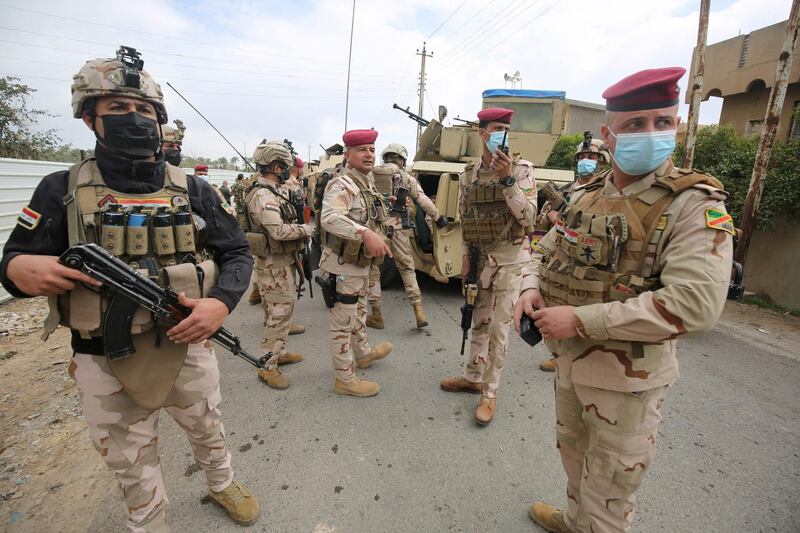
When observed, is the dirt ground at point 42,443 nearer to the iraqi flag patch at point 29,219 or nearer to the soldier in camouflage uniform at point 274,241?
the soldier in camouflage uniform at point 274,241

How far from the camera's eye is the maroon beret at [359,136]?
9.12 feet

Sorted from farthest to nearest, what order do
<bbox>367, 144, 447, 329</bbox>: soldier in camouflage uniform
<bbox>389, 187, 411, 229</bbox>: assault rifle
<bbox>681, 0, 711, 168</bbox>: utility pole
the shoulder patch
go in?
<bbox>681, 0, 711, 168</bbox>: utility pole → <bbox>389, 187, 411, 229</bbox>: assault rifle → <bbox>367, 144, 447, 329</bbox>: soldier in camouflage uniform → the shoulder patch

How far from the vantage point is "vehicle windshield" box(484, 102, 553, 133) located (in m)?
6.42

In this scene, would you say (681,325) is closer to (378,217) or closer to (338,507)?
(338,507)

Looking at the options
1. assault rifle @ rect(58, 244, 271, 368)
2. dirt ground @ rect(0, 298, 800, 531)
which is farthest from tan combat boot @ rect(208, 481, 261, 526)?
assault rifle @ rect(58, 244, 271, 368)

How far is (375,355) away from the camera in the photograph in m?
3.38

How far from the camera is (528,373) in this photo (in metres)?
3.26

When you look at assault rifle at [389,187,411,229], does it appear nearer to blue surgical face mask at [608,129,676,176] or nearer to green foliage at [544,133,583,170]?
blue surgical face mask at [608,129,676,176]

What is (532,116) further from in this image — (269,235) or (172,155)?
(172,155)

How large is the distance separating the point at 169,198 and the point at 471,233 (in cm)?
190

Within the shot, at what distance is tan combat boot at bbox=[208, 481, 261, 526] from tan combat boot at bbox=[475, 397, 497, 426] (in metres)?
1.40

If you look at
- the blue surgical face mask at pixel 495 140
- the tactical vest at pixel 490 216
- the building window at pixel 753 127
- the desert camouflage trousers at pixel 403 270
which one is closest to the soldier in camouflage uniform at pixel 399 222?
the desert camouflage trousers at pixel 403 270

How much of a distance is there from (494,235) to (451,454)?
55.8 inches

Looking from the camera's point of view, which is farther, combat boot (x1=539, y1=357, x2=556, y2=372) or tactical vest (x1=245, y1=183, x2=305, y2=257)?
combat boot (x1=539, y1=357, x2=556, y2=372)
